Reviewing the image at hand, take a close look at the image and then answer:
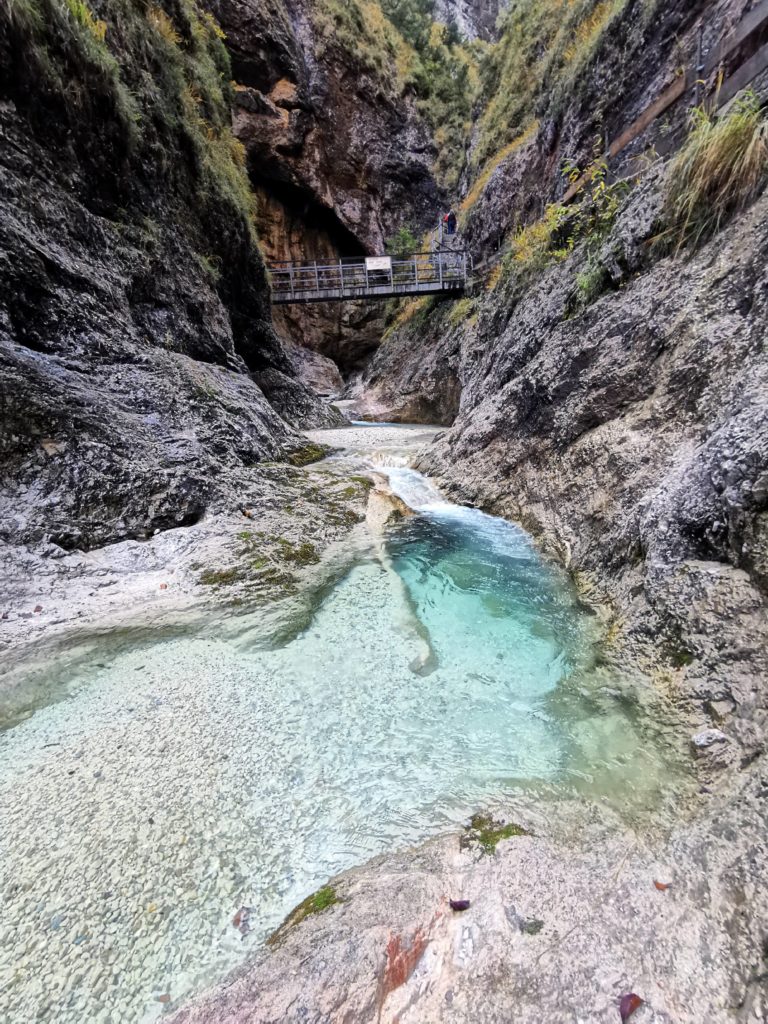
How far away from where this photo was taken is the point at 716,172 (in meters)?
3.82

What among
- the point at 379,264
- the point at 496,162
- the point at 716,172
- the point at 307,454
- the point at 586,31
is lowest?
the point at 307,454

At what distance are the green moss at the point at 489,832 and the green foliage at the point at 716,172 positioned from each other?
198 inches

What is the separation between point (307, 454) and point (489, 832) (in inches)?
273

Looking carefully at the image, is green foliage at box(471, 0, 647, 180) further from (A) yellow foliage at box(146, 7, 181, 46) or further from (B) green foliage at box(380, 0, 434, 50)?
(B) green foliage at box(380, 0, 434, 50)

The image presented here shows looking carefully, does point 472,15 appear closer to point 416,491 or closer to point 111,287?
point 111,287

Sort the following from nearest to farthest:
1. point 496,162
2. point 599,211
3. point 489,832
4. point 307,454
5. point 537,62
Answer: point 489,832 → point 599,211 → point 307,454 → point 537,62 → point 496,162

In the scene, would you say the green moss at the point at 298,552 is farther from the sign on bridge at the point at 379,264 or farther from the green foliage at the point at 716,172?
the sign on bridge at the point at 379,264

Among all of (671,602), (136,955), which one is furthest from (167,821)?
(671,602)

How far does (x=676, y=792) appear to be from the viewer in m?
1.75

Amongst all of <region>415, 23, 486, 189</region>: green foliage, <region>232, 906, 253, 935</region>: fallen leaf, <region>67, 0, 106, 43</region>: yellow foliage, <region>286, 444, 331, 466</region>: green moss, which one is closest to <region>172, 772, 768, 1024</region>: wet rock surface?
<region>232, 906, 253, 935</region>: fallen leaf

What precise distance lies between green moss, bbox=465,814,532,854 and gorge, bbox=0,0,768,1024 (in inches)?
0.6

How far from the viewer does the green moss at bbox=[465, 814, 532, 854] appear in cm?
162

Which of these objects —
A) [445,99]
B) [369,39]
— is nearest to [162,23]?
[369,39]

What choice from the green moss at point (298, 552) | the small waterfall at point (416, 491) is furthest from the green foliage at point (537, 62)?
the green moss at point (298, 552)
